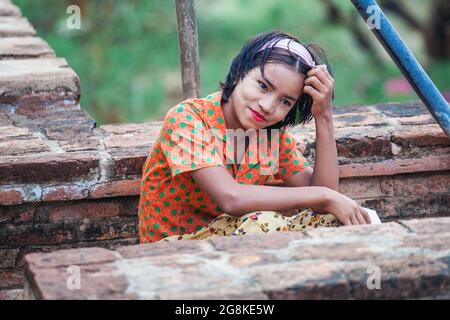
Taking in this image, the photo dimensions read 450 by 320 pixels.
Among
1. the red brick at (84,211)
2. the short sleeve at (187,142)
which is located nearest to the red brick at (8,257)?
the red brick at (84,211)

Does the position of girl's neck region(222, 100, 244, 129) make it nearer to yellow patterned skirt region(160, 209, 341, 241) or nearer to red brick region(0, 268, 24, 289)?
yellow patterned skirt region(160, 209, 341, 241)

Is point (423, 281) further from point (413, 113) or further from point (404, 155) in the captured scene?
point (413, 113)

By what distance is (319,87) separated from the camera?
9.14 ft

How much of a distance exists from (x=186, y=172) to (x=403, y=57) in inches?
34.5

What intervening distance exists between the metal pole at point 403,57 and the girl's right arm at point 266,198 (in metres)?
0.59

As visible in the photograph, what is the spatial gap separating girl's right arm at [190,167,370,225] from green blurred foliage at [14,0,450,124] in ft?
16.9

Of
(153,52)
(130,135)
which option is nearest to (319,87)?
(130,135)

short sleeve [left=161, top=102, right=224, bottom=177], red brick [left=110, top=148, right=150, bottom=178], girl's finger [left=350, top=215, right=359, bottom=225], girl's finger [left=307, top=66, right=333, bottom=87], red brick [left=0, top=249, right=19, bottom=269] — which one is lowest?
red brick [left=0, top=249, right=19, bottom=269]

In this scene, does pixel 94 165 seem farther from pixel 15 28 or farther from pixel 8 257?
pixel 15 28

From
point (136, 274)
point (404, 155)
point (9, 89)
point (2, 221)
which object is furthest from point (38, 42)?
point (136, 274)

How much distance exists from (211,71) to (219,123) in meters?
5.53

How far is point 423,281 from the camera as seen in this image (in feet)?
6.40

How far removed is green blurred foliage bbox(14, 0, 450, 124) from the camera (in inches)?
310

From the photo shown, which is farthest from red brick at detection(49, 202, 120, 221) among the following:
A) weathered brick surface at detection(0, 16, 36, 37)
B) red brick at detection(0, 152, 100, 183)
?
weathered brick surface at detection(0, 16, 36, 37)
